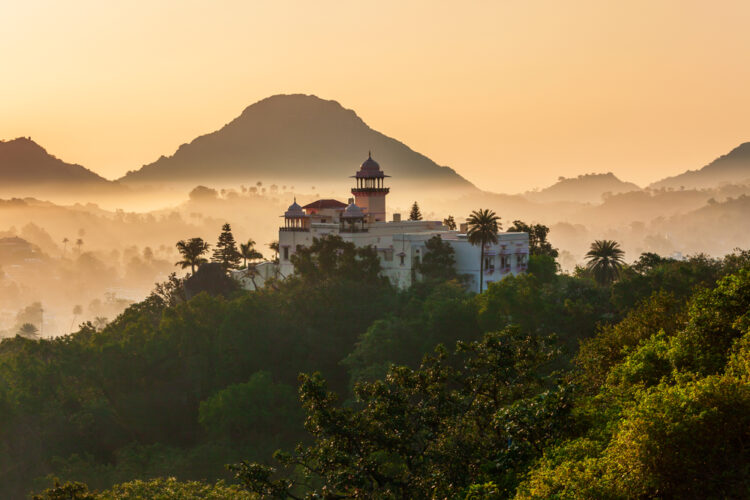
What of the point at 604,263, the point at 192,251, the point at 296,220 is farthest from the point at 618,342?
the point at 192,251

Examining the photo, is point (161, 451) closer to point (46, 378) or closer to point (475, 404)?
point (46, 378)

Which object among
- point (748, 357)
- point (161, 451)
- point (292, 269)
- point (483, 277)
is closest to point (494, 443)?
point (748, 357)

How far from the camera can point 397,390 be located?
1021 inches

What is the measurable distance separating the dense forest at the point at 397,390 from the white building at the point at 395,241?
2.25 metres

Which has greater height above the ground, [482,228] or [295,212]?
[295,212]

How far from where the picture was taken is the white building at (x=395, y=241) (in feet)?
222

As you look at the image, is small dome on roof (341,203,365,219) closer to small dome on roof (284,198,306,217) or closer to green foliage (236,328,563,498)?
small dome on roof (284,198,306,217)

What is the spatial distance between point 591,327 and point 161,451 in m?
26.7

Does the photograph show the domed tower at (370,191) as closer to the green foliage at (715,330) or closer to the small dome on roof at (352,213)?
the small dome on roof at (352,213)

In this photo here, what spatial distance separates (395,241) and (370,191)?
35.4ft

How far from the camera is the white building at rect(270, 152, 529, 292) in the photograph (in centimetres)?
6775

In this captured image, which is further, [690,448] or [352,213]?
[352,213]

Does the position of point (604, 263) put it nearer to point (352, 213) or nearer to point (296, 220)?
point (352, 213)

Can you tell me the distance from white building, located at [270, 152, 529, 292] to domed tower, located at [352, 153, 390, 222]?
59 centimetres
